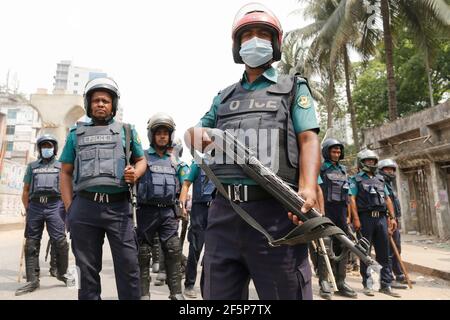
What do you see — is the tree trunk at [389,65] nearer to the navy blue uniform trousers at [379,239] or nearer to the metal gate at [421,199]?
the metal gate at [421,199]

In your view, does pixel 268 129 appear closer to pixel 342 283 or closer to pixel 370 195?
pixel 342 283

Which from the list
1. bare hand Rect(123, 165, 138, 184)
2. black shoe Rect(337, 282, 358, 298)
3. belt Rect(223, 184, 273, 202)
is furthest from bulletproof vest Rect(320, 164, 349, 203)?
belt Rect(223, 184, 273, 202)

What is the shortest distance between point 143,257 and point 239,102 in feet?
8.64

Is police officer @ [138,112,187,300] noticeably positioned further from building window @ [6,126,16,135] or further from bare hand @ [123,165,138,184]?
building window @ [6,126,16,135]

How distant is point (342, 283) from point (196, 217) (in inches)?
83.9

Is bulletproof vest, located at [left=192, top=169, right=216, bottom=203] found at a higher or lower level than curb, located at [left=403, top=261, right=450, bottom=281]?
higher

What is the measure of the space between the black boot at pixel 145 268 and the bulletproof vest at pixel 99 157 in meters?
1.34

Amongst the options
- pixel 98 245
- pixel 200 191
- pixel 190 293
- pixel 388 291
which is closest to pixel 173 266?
pixel 190 293

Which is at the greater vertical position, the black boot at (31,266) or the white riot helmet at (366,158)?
the white riot helmet at (366,158)

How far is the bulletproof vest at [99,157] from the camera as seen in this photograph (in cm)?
292

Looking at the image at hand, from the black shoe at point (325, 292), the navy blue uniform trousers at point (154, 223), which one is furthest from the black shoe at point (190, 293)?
the black shoe at point (325, 292)

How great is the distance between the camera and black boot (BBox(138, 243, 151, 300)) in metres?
3.96

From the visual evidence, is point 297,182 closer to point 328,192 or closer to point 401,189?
point 328,192

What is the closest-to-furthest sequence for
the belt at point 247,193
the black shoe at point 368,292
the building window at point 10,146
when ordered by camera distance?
the belt at point 247,193, the black shoe at point 368,292, the building window at point 10,146
